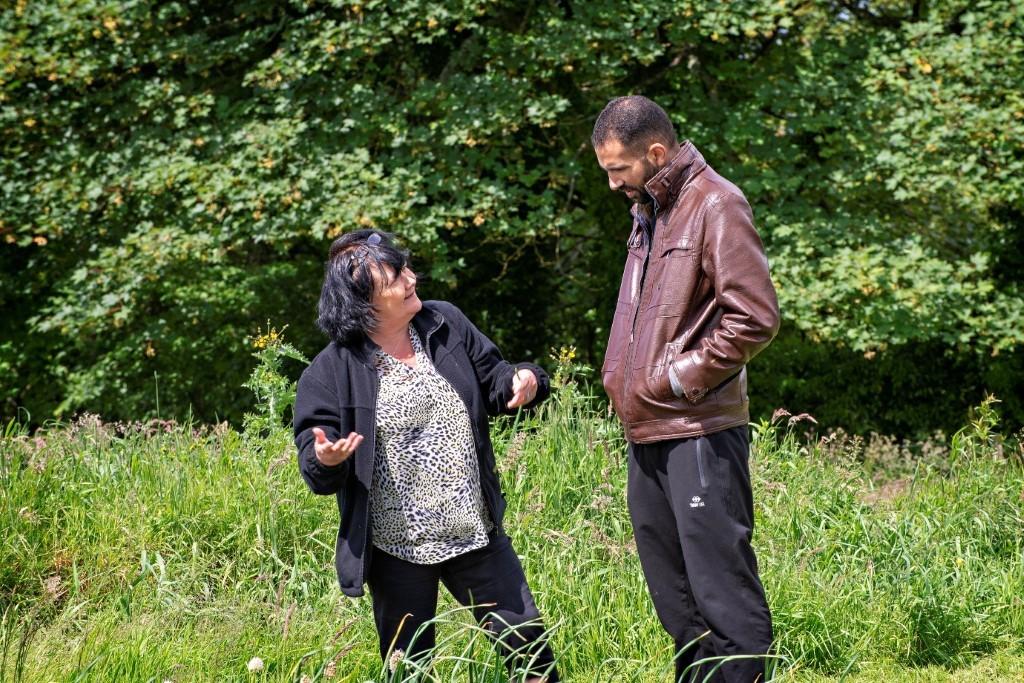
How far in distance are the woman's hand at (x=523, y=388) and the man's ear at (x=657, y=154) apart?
69 centimetres

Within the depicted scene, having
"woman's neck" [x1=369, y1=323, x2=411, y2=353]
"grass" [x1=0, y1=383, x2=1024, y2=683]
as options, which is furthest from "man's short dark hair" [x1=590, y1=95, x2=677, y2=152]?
"grass" [x1=0, y1=383, x2=1024, y2=683]

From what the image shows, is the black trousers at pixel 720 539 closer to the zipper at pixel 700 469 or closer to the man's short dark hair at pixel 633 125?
the zipper at pixel 700 469

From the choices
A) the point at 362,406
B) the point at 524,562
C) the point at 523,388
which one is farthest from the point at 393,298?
the point at 524,562

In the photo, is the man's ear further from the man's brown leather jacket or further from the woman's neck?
the woman's neck

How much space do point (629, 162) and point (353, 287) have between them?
851mm

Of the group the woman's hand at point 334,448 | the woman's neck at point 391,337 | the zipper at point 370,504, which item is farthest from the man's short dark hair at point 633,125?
the woman's hand at point 334,448

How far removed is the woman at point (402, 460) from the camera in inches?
118

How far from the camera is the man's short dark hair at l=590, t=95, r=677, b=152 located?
305cm

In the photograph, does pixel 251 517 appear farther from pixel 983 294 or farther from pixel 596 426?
pixel 983 294

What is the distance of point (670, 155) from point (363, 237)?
35.8 inches

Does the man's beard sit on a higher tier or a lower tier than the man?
higher

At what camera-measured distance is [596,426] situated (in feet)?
18.6

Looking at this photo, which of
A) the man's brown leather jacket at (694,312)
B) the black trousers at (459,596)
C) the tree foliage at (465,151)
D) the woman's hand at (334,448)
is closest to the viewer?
the woman's hand at (334,448)

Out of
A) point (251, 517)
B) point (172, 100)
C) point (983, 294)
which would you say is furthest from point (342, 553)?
point (172, 100)
